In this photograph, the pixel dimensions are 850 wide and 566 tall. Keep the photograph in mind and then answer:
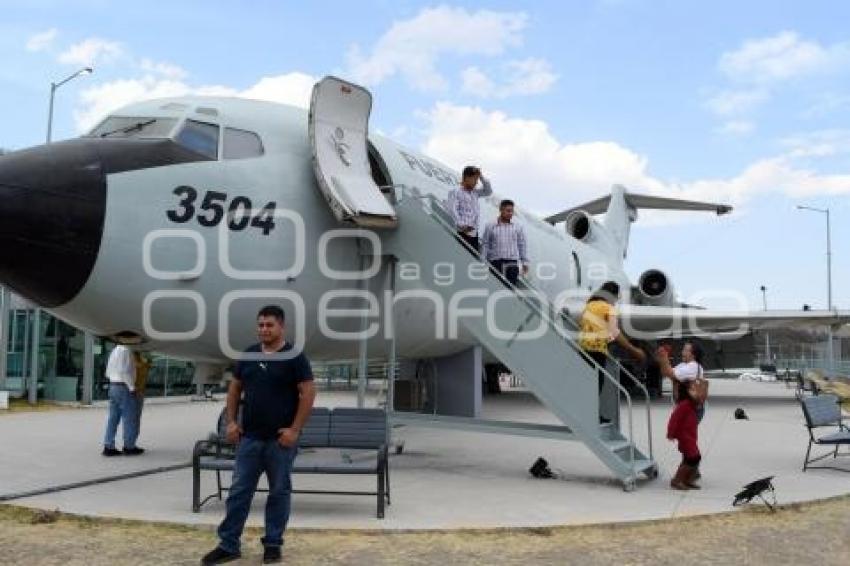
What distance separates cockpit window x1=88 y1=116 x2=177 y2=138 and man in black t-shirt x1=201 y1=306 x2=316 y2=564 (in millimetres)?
3759

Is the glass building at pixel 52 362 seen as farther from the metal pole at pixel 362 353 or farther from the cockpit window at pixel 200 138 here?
the cockpit window at pixel 200 138

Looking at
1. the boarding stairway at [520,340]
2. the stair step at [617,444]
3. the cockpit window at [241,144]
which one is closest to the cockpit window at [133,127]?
the cockpit window at [241,144]

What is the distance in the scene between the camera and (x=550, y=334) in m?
9.44

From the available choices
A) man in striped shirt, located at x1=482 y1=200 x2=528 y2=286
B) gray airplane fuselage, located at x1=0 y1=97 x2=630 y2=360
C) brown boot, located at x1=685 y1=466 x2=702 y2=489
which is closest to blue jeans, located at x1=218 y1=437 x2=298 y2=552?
gray airplane fuselage, located at x1=0 y1=97 x2=630 y2=360

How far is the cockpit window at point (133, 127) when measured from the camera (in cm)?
880

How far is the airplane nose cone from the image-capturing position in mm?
7359

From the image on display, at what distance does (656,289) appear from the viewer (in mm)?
25812

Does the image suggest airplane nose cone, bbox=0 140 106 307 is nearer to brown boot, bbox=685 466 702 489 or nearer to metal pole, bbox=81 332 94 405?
brown boot, bbox=685 466 702 489

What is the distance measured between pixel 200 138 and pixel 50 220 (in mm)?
2018

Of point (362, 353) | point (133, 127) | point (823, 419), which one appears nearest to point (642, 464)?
point (823, 419)

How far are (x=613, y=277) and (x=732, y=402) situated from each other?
16.8ft

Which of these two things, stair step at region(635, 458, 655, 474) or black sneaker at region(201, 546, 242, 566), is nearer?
black sneaker at region(201, 546, 242, 566)

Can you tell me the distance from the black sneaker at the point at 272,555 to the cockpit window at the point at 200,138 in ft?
15.0

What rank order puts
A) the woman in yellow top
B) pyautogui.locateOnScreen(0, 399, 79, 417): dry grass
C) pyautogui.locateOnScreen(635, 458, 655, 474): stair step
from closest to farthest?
1. pyautogui.locateOnScreen(635, 458, 655, 474): stair step
2. the woman in yellow top
3. pyautogui.locateOnScreen(0, 399, 79, 417): dry grass
